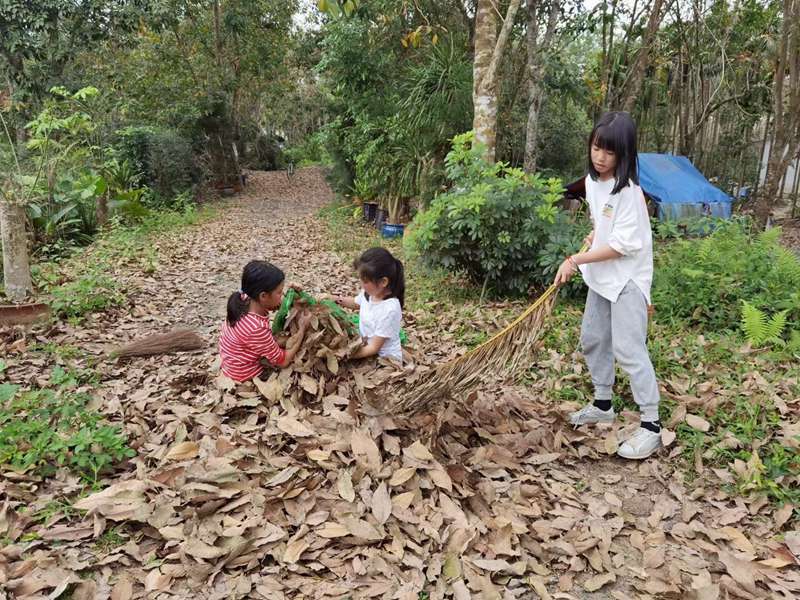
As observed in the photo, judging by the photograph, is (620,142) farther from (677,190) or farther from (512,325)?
(677,190)

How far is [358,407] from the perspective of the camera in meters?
2.63

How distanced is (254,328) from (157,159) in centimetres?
1030

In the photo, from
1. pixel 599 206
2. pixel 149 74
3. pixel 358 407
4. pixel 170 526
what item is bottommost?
pixel 170 526

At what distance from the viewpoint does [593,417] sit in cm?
302

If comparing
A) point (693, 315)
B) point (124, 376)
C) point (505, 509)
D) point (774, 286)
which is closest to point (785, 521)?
point (505, 509)

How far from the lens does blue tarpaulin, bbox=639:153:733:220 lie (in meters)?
9.62

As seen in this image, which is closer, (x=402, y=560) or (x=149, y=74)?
(x=402, y=560)

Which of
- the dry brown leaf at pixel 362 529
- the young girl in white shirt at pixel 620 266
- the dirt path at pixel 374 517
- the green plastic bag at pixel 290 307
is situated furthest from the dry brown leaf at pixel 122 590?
the young girl in white shirt at pixel 620 266

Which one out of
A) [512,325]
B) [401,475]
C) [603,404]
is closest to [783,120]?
[603,404]

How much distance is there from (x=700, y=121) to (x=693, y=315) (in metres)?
9.44

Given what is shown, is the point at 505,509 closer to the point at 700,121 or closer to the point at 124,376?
the point at 124,376

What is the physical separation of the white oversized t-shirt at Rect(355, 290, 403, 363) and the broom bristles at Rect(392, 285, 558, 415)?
0.98ft

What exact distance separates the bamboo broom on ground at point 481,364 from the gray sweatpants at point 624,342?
0.24 metres

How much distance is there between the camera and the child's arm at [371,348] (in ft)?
8.98
